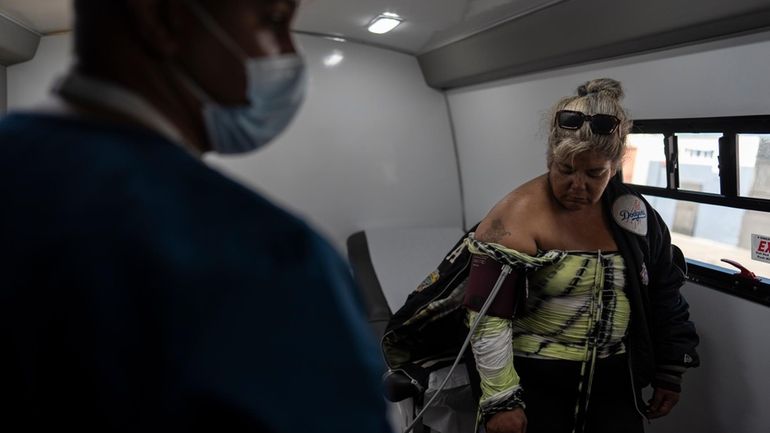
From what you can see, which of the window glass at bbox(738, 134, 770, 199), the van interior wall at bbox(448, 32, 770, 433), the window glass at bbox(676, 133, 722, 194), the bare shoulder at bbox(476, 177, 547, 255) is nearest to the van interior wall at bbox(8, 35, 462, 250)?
the van interior wall at bbox(448, 32, 770, 433)

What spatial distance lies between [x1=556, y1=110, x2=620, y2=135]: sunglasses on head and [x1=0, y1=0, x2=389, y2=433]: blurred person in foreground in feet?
4.17

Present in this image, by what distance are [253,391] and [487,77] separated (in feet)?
10.7

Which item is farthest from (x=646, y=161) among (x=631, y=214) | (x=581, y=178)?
(x=581, y=178)

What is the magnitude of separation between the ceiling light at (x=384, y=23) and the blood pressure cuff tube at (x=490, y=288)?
1947 mm

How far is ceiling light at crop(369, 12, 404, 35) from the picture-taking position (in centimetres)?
308

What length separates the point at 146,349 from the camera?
50 centimetres

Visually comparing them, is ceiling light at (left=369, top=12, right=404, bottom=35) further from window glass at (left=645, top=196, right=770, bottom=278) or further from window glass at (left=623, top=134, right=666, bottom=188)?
A: window glass at (left=645, top=196, right=770, bottom=278)

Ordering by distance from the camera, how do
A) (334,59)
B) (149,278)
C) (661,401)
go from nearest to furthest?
(149,278), (661,401), (334,59)

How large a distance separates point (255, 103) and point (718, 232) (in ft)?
9.86

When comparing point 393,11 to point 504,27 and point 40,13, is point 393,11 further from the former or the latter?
point 40,13

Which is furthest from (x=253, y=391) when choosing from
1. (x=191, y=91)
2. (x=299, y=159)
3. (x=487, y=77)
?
(x=299, y=159)

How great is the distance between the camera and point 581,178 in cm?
166

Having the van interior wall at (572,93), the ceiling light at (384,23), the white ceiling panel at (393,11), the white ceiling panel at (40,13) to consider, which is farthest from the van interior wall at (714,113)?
the white ceiling panel at (40,13)

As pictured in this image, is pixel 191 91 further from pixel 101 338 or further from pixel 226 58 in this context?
pixel 101 338
